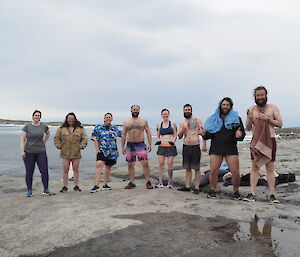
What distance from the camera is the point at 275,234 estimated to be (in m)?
3.99

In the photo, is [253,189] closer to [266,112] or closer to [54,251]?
[266,112]

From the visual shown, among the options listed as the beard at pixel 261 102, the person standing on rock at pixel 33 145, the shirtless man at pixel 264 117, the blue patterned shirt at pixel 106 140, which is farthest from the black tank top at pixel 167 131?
the person standing on rock at pixel 33 145

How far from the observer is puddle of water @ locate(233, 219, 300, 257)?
3522 millimetres

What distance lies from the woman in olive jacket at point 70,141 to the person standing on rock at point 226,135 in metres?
3.29

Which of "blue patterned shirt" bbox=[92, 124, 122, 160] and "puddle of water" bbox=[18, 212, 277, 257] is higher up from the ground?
"blue patterned shirt" bbox=[92, 124, 122, 160]

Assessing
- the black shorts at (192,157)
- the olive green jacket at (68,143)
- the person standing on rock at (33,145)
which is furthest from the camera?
the olive green jacket at (68,143)

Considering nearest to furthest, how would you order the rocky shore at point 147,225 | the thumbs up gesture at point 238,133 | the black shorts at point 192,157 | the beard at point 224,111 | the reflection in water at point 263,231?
the rocky shore at point 147,225 → the reflection in water at point 263,231 → the thumbs up gesture at point 238,133 → the beard at point 224,111 → the black shorts at point 192,157

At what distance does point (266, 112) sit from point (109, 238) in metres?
3.98

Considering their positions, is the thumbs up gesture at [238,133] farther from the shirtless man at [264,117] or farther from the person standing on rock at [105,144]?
the person standing on rock at [105,144]

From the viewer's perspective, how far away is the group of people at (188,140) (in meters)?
5.86

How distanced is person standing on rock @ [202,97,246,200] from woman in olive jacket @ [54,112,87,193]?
10.8 ft

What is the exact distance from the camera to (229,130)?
6.05m

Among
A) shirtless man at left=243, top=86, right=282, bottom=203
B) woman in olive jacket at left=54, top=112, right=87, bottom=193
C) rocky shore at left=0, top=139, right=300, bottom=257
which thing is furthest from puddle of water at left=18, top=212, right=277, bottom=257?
woman in olive jacket at left=54, top=112, right=87, bottom=193

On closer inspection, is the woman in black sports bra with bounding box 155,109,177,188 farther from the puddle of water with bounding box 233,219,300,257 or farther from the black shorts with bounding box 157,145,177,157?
the puddle of water with bounding box 233,219,300,257
